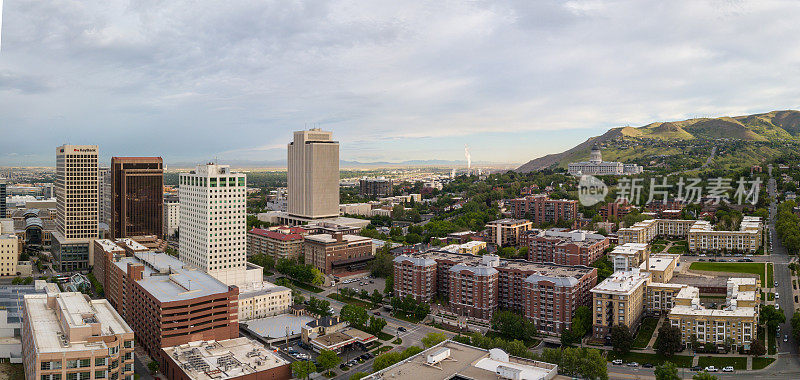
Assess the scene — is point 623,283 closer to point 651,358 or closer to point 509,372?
point 651,358

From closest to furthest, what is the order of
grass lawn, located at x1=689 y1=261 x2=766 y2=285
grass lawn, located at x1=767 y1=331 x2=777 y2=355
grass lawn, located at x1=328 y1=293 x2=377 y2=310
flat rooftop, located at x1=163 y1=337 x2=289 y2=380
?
flat rooftop, located at x1=163 y1=337 x2=289 y2=380, grass lawn, located at x1=767 y1=331 x2=777 y2=355, grass lawn, located at x1=328 y1=293 x2=377 y2=310, grass lawn, located at x1=689 y1=261 x2=766 y2=285

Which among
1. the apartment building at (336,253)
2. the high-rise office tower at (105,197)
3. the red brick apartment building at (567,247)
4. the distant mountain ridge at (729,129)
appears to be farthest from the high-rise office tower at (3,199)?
the distant mountain ridge at (729,129)

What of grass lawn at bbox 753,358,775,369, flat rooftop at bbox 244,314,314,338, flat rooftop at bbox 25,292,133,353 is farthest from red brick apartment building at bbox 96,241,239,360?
grass lawn at bbox 753,358,775,369

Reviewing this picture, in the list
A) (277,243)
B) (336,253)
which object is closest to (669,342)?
(336,253)

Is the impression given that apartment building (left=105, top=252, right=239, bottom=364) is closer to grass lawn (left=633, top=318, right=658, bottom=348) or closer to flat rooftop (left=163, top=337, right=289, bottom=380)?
flat rooftop (left=163, top=337, right=289, bottom=380)

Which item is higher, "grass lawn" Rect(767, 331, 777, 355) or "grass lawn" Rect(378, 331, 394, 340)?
"grass lawn" Rect(767, 331, 777, 355)

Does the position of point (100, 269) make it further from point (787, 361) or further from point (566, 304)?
point (787, 361)
